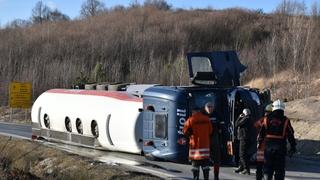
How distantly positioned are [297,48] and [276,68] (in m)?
2.86

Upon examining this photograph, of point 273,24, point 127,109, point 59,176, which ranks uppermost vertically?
point 273,24

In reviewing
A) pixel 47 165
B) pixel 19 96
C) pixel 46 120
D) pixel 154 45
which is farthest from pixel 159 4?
pixel 47 165

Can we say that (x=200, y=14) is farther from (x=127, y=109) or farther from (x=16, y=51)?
(x=127, y=109)

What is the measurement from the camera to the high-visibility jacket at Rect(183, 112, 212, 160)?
12.5 meters

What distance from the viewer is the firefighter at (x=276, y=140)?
11.7 m

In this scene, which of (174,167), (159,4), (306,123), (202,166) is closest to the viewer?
(202,166)

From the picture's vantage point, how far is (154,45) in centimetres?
7088

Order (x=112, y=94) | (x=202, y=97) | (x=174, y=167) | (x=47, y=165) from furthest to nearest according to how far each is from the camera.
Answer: (x=112, y=94) → (x=47, y=165) → (x=202, y=97) → (x=174, y=167)

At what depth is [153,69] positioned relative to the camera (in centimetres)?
5034

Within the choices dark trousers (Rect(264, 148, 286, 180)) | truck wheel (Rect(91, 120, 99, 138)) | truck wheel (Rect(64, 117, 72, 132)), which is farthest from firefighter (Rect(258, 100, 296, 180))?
truck wheel (Rect(64, 117, 72, 132))

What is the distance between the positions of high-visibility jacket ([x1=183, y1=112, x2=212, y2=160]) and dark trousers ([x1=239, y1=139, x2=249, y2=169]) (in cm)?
237

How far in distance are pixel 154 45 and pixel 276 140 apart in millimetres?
59480

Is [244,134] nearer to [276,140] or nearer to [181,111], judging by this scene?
[181,111]

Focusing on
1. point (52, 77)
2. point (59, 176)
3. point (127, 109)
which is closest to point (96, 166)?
point (59, 176)
